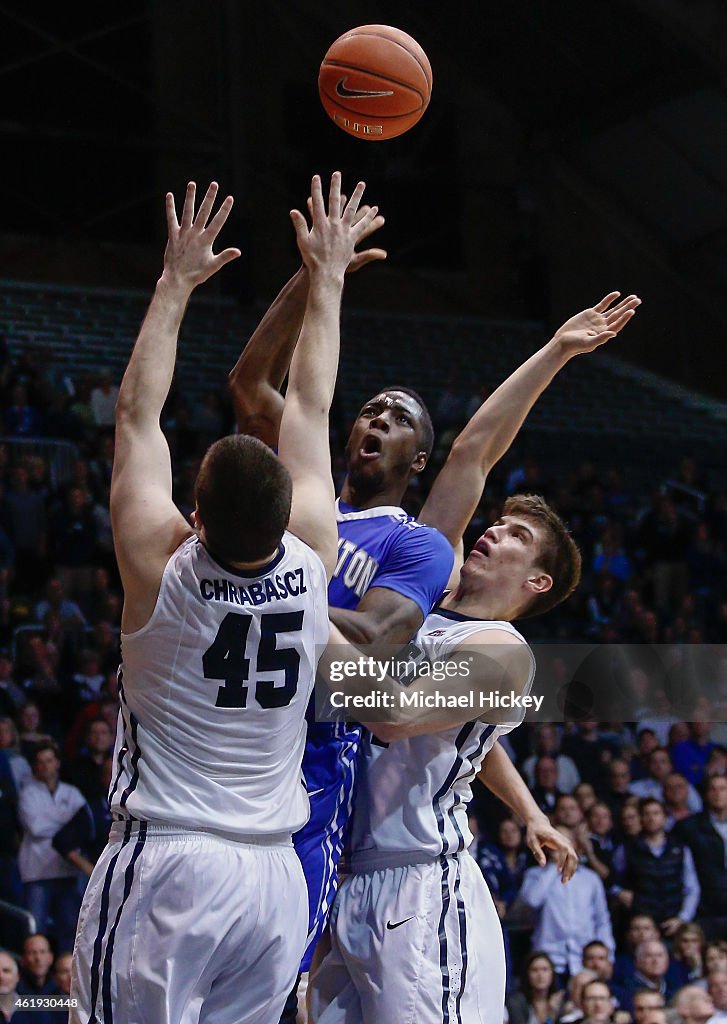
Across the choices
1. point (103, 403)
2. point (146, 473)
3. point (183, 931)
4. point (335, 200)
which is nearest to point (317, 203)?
point (335, 200)

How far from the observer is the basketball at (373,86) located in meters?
4.79

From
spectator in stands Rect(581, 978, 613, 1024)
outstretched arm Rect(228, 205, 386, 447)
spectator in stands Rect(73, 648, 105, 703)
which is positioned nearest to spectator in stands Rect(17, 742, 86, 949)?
spectator in stands Rect(73, 648, 105, 703)

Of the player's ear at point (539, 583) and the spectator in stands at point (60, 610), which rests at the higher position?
the spectator in stands at point (60, 610)

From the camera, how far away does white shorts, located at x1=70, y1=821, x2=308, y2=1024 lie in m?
3.19

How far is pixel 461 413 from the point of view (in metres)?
15.0

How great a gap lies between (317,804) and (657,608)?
9295 millimetres

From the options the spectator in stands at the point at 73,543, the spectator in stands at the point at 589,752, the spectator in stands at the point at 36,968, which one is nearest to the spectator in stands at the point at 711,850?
the spectator in stands at the point at 589,752

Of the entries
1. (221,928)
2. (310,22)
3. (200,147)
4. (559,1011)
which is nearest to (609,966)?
(559,1011)

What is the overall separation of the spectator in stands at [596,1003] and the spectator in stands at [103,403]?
283 inches

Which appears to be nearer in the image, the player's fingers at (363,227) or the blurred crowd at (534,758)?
the player's fingers at (363,227)

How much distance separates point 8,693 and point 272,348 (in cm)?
529

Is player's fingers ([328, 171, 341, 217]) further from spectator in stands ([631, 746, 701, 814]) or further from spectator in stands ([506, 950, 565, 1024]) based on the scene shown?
spectator in stands ([631, 746, 701, 814])

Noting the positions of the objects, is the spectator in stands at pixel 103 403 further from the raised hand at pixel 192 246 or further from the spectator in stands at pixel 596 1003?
the raised hand at pixel 192 246

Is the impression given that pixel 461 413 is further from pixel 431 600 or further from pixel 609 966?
pixel 431 600
